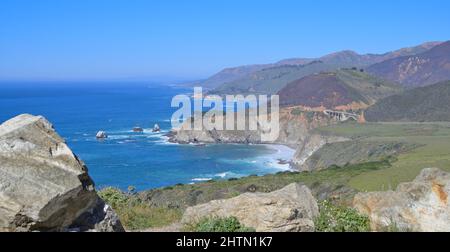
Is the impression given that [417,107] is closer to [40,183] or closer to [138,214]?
[138,214]

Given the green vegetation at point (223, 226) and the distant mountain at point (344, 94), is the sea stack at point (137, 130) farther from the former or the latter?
the green vegetation at point (223, 226)

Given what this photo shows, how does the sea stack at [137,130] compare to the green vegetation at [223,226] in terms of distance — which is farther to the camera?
the sea stack at [137,130]

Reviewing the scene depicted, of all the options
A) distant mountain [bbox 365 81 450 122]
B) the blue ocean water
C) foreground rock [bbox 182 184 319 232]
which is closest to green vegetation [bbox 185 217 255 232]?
foreground rock [bbox 182 184 319 232]

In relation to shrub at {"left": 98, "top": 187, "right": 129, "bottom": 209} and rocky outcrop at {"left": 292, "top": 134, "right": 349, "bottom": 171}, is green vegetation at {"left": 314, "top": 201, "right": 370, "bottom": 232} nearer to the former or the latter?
shrub at {"left": 98, "top": 187, "right": 129, "bottom": 209}

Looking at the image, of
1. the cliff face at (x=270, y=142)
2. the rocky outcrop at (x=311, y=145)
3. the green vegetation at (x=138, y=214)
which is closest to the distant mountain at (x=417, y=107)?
the cliff face at (x=270, y=142)

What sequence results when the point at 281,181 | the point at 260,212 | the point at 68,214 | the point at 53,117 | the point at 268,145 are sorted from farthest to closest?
the point at 53,117
the point at 268,145
the point at 281,181
the point at 260,212
the point at 68,214
